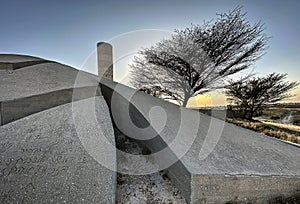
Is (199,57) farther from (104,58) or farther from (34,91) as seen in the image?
(34,91)

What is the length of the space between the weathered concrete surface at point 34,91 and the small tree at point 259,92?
7586 millimetres

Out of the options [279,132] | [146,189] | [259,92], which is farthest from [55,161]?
[259,92]

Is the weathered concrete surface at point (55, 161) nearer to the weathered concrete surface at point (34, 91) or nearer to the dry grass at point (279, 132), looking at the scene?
the weathered concrete surface at point (34, 91)

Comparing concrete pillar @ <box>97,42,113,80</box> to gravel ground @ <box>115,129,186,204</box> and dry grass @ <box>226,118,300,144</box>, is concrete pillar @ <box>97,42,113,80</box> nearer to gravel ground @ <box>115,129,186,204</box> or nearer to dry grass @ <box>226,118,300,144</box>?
gravel ground @ <box>115,129,186,204</box>

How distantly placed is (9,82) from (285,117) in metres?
13.5

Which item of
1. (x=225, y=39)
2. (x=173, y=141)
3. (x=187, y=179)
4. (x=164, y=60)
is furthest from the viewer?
(x=164, y=60)

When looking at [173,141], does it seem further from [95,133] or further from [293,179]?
[293,179]

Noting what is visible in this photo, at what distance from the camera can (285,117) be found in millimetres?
11141

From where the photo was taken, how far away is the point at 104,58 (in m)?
6.43

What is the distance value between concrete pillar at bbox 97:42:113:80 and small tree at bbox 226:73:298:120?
5757mm

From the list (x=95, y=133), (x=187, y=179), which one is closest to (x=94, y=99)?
(x=95, y=133)

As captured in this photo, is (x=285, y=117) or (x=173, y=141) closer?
(x=173, y=141)

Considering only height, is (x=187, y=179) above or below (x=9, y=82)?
below

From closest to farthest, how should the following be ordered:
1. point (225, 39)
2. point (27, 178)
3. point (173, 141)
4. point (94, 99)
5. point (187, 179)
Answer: point (27, 178) → point (187, 179) → point (173, 141) → point (94, 99) → point (225, 39)
